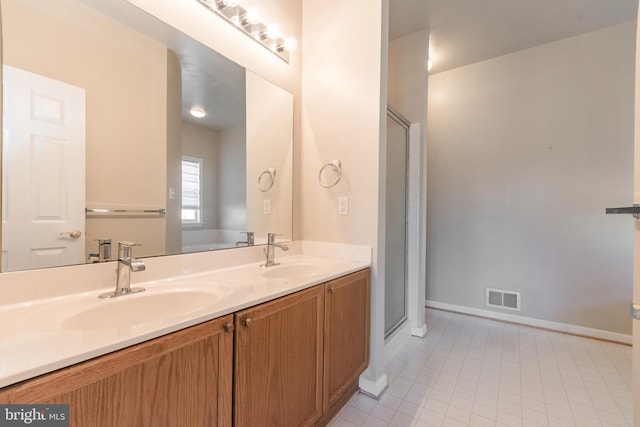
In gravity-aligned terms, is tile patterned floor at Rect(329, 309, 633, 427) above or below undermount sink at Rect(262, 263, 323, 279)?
below

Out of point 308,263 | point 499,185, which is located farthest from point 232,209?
point 499,185

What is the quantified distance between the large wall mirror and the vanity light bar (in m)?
0.22

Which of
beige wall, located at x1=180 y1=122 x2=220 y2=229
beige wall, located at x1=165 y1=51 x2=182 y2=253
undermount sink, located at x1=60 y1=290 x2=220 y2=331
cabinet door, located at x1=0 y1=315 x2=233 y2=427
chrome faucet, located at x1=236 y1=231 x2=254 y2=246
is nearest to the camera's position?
cabinet door, located at x1=0 y1=315 x2=233 y2=427

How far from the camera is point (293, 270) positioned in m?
1.67

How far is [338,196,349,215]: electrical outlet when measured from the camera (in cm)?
179

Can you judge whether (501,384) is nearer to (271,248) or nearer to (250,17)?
(271,248)

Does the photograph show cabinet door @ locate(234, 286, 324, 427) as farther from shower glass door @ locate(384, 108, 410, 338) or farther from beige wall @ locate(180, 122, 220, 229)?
shower glass door @ locate(384, 108, 410, 338)

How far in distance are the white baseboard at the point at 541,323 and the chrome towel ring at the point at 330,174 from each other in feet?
7.57

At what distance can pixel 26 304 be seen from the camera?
0.85 metres

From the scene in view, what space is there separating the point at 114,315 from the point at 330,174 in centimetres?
136

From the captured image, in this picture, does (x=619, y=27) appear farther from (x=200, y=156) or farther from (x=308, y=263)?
(x=200, y=156)

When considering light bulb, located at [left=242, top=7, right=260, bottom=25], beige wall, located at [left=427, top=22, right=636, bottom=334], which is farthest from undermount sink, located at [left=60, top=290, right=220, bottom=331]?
beige wall, located at [left=427, top=22, right=636, bottom=334]

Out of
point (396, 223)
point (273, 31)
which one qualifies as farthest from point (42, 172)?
point (396, 223)

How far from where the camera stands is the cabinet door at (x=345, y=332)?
4.40 feet
